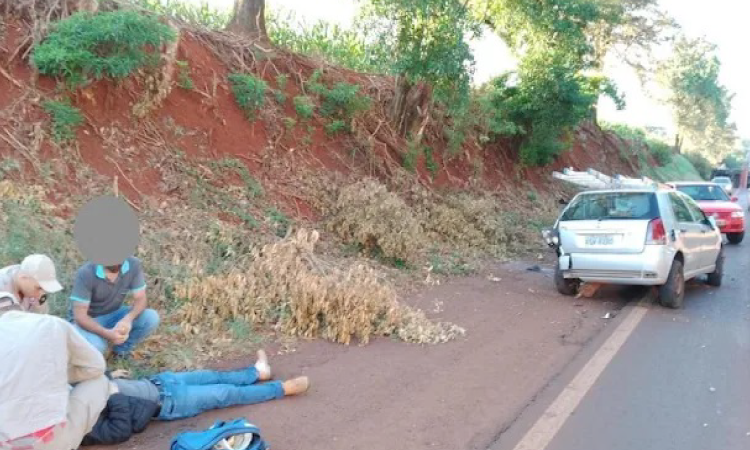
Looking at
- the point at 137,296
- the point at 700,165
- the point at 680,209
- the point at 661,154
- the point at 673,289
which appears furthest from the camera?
the point at 700,165

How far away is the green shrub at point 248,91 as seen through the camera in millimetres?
11344

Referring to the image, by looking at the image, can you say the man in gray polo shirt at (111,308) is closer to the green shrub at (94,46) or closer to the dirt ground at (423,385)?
the dirt ground at (423,385)

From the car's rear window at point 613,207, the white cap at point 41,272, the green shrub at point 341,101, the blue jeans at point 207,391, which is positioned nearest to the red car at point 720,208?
the car's rear window at point 613,207

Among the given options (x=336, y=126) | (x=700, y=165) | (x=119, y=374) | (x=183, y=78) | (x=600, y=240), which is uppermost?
(x=183, y=78)

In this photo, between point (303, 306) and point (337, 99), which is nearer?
point (303, 306)

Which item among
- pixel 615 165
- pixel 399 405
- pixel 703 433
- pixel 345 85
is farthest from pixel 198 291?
pixel 615 165

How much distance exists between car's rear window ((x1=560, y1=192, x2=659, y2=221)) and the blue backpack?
6268 mm

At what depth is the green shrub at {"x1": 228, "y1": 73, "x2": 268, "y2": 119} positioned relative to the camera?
37.2 ft

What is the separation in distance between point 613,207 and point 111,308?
6.55m

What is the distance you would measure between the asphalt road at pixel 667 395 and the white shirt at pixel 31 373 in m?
2.69

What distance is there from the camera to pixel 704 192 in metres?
17.6

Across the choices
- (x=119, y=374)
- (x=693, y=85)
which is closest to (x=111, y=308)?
(x=119, y=374)

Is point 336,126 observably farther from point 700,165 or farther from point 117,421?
point 700,165

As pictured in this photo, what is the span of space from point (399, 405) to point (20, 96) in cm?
631
